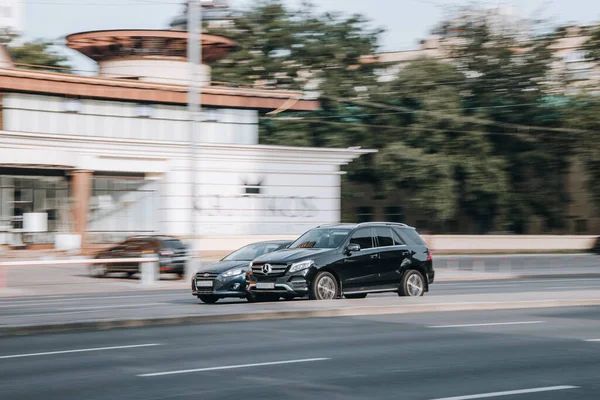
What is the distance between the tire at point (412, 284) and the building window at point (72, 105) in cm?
2811

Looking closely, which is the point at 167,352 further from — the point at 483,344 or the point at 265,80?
the point at 265,80

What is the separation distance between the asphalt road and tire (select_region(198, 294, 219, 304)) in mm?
5541

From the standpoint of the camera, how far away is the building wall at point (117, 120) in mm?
44156

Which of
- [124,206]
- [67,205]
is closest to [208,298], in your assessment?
[67,205]

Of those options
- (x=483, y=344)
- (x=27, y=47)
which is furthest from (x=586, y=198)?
(x=483, y=344)

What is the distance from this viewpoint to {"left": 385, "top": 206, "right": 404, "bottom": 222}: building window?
70688mm

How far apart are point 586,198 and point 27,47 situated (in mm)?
41049

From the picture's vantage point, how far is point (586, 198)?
6525 centimetres

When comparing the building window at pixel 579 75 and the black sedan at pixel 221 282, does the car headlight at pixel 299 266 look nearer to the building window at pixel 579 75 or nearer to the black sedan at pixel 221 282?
the black sedan at pixel 221 282

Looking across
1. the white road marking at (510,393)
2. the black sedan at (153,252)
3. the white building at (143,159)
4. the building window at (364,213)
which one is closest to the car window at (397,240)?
the white road marking at (510,393)

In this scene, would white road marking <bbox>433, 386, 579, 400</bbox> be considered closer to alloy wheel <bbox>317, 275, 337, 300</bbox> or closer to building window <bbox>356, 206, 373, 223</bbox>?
alloy wheel <bbox>317, 275, 337, 300</bbox>

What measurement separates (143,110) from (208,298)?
2757cm

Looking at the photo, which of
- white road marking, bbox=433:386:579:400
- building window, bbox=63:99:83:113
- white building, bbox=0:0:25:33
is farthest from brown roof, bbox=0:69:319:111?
white building, bbox=0:0:25:33

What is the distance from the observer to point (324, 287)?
19.7 m
